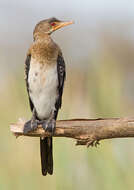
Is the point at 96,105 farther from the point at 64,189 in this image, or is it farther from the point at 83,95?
the point at 64,189

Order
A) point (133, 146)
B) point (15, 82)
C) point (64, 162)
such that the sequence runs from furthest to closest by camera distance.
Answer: point (15, 82), point (133, 146), point (64, 162)

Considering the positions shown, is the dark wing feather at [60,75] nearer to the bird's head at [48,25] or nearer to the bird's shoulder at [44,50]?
the bird's shoulder at [44,50]

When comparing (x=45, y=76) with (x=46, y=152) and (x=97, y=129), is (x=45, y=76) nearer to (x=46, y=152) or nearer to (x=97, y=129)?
(x=46, y=152)

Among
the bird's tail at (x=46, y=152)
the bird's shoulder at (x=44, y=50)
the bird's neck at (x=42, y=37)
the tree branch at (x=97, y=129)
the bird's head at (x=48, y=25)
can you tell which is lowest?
the bird's tail at (x=46, y=152)

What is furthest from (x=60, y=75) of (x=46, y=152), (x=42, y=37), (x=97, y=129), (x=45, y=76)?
(x=97, y=129)

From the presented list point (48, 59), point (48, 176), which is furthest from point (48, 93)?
point (48, 176)

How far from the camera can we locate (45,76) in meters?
3.72

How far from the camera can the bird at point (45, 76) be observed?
12.3 feet

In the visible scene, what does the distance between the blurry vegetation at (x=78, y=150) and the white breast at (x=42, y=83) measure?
3.3 inches

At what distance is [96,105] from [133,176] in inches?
18.8

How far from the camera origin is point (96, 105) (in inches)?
138

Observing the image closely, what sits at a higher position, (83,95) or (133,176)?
(83,95)

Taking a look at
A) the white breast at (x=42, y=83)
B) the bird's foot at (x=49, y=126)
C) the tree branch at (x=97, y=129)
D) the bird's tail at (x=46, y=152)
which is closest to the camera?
the tree branch at (x=97, y=129)

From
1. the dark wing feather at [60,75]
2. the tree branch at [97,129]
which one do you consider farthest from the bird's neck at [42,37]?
the tree branch at [97,129]
